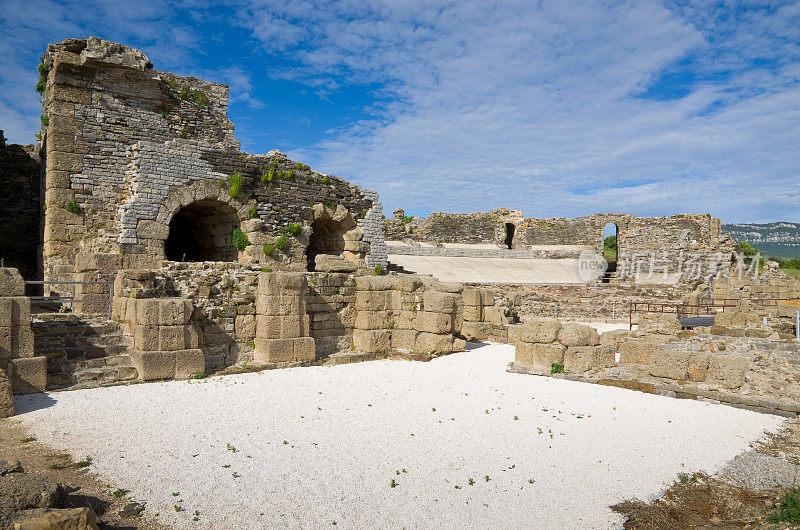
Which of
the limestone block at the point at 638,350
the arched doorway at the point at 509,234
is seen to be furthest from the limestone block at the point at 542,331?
the arched doorway at the point at 509,234

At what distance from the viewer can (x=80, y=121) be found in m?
14.7

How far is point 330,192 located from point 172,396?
11.8 metres

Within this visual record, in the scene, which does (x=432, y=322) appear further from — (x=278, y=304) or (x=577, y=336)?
(x=278, y=304)

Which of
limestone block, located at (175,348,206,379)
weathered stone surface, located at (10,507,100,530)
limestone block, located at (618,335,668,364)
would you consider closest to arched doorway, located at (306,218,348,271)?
limestone block, located at (175,348,206,379)

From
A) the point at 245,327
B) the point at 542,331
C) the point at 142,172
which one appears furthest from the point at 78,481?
the point at 142,172

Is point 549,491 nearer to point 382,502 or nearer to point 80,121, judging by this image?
point 382,502

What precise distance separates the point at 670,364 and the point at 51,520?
8.85 metres

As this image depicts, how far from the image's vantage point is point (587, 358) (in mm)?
9688

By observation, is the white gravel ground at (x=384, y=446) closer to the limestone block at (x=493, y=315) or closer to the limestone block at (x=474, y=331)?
the limestone block at (x=474, y=331)

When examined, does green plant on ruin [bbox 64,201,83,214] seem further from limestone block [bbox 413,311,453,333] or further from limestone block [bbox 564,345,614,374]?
limestone block [bbox 564,345,614,374]

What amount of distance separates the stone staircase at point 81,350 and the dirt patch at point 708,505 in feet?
23.8

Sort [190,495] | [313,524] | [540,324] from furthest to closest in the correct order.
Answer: [540,324]
[190,495]
[313,524]

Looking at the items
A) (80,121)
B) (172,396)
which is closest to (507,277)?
(80,121)

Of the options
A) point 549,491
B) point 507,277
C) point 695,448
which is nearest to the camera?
point 549,491
